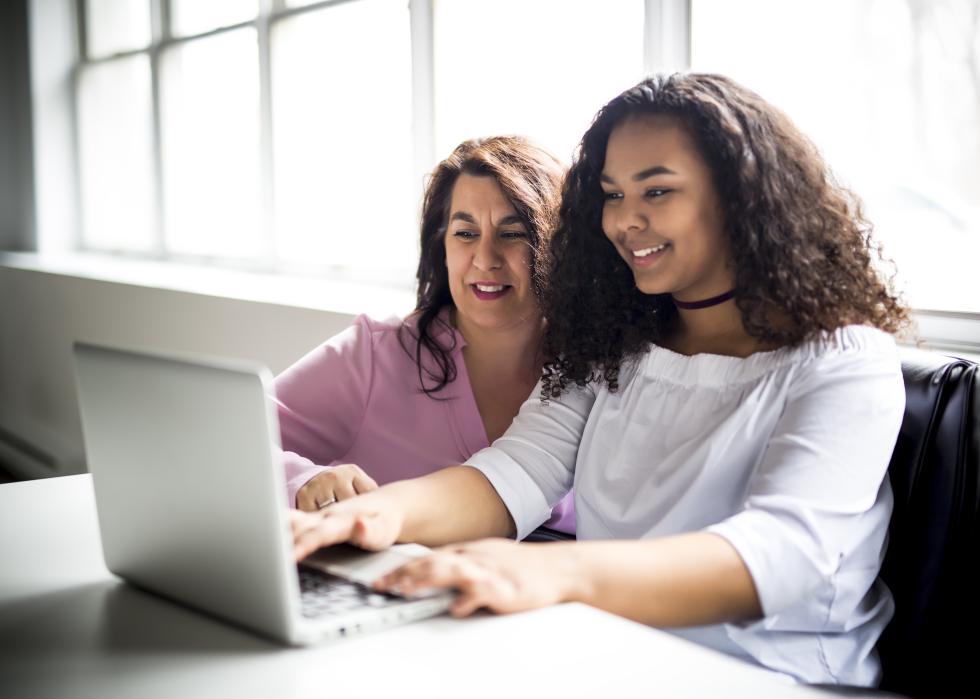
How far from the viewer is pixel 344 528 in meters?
1.10

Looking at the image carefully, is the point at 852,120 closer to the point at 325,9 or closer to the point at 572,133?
the point at 572,133

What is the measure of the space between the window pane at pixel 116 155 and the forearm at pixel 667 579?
441 centimetres

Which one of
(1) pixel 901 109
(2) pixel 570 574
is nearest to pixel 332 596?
(2) pixel 570 574

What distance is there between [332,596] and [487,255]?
971 mm

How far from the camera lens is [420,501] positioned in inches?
51.7

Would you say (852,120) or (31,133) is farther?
(31,133)

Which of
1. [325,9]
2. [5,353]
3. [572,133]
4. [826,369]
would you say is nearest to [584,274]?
[826,369]

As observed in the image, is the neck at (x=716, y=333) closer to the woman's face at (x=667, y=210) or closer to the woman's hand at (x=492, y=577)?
the woman's face at (x=667, y=210)

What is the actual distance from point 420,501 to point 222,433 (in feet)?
1.61

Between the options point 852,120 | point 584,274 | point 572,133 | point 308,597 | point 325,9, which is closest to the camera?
point 308,597

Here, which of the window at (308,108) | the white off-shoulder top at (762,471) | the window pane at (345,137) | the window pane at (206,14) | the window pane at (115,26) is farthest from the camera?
the window pane at (115,26)

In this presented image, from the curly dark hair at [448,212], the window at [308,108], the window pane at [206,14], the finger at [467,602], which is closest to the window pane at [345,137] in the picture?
the window at [308,108]

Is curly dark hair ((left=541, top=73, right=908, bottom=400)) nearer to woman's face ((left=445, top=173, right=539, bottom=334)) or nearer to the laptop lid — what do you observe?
woman's face ((left=445, top=173, right=539, bottom=334))

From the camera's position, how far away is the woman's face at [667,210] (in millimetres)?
1402
